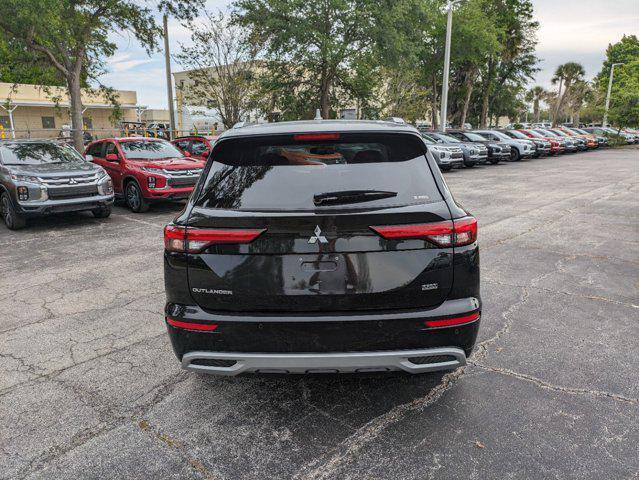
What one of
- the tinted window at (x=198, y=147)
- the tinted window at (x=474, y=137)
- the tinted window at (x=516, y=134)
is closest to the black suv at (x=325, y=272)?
the tinted window at (x=198, y=147)

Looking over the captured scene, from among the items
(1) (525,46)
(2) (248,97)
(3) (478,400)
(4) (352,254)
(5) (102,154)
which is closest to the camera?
(4) (352,254)

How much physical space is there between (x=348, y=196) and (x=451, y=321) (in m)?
0.94

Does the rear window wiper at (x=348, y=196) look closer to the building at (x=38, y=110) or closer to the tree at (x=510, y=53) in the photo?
the building at (x=38, y=110)

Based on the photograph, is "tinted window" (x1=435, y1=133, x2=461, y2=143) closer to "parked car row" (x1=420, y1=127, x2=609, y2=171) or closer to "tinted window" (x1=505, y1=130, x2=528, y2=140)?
"parked car row" (x1=420, y1=127, x2=609, y2=171)

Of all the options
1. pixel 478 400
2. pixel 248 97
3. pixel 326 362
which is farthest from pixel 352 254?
pixel 248 97

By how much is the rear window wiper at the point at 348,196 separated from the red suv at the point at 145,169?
7939 millimetres

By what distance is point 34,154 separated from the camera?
10039 millimetres

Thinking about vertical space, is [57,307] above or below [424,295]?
below

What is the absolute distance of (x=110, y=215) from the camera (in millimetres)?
10938

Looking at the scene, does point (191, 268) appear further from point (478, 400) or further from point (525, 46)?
point (525, 46)

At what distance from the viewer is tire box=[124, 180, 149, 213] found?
10922 millimetres

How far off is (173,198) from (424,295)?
353 inches

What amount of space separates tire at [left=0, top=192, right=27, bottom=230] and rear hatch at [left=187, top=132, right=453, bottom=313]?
8.08 meters

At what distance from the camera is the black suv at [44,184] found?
8.86m
